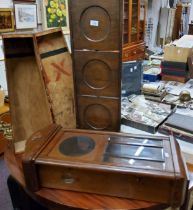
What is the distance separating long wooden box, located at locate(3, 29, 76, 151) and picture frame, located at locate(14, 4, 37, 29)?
→ 1.37 metres

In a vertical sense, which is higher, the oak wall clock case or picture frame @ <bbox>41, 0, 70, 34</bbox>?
picture frame @ <bbox>41, 0, 70, 34</bbox>

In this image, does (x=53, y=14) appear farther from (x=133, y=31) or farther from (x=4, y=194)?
(x=4, y=194)

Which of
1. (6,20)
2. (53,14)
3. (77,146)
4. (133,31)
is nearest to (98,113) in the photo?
(77,146)

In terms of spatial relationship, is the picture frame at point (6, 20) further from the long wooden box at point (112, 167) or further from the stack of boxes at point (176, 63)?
the long wooden box at point (112, 167)

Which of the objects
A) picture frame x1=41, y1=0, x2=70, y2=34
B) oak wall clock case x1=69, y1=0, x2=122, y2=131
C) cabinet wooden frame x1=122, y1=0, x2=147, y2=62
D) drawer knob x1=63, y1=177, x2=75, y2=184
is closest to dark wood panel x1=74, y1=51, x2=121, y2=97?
oak wall clock case x1=69, y1=0, x2=122, y2=131

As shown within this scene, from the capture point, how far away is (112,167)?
842 mm

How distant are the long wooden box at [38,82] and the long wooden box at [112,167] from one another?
36 cm

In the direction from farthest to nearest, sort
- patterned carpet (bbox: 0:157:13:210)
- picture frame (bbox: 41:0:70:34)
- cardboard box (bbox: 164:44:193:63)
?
picture frame (bbox: 41:0:70:34) → cardboard box (bbox: 164:44:193:63) → patterned carpet (bbox: 0:157:13:210)

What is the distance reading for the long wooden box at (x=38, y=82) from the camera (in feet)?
4.23

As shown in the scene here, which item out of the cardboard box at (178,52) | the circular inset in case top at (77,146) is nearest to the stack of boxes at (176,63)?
the cardboard box at (178,52)

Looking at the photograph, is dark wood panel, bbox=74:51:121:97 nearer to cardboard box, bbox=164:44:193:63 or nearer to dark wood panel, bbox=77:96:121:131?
dark wood panel, bbox=77:96:121:131

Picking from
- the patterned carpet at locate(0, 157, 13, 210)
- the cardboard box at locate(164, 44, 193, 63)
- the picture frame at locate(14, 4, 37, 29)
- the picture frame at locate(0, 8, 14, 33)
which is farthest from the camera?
the picture frame at locate(14, 4, 37, 29)

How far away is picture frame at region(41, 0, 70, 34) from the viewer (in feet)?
9.04

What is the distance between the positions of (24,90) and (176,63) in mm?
1378
